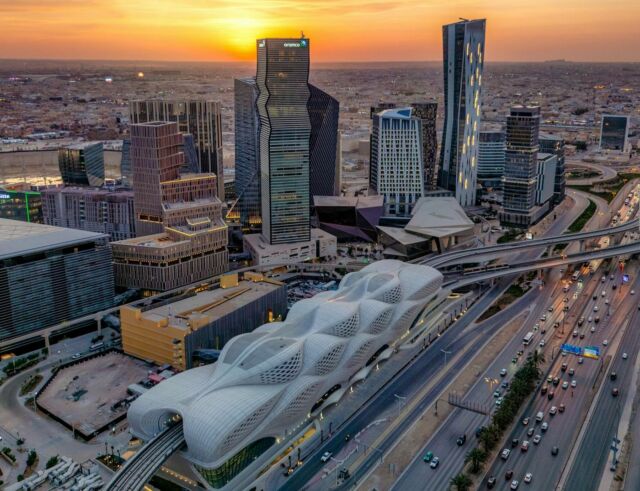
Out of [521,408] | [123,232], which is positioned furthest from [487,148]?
[521,408]

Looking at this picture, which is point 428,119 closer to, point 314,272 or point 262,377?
point 314,272

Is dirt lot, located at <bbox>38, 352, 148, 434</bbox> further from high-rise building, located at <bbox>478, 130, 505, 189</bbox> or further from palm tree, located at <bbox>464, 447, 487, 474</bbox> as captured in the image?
high-rise building, located at <bbox>478, 130, 505, 189</bbox>

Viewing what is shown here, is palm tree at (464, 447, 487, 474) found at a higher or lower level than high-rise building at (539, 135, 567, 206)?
lower

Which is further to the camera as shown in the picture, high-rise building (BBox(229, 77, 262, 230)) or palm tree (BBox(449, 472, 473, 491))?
high-rise building (BBox(229, 77, 262, 230))

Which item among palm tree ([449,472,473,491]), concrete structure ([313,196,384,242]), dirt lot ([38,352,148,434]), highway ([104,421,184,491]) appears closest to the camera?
highway ([104,421,184,491])

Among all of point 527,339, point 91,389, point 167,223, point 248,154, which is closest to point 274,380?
point 91,389

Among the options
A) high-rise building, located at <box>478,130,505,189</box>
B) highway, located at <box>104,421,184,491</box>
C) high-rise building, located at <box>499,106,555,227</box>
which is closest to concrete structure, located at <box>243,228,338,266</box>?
high-rise building, located at <box>499,106,555,227</box>

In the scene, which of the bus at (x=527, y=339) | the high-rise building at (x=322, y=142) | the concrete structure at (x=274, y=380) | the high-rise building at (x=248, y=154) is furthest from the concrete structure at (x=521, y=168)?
the concrete structure at (x=274, y=380)

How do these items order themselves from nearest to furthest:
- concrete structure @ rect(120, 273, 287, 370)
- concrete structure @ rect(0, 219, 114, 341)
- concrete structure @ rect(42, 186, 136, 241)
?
concrete structure @ rect(120, 273, 287, 370)
concrete structure @ rect(0, 219, 114, 341)
concrete structure @ rect(42, 186, 136, 241)
